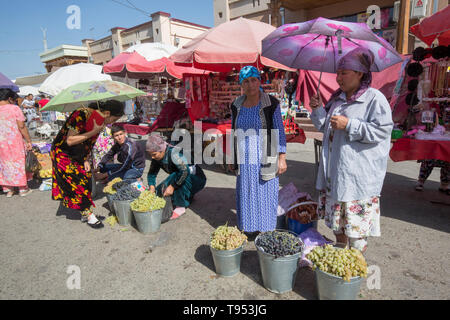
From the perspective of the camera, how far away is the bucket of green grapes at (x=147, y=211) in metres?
3.42

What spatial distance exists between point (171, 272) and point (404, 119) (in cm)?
397

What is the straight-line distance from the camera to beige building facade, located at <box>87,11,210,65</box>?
18703mm

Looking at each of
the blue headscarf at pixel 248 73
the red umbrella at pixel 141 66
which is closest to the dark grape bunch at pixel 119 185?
the blue headscarf at pixel 248 73

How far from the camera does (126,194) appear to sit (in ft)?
12.2

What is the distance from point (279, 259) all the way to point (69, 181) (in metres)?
2.93

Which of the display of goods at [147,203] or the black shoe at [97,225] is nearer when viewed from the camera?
the display of goods at [147,203]

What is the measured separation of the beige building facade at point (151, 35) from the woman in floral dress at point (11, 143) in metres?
14.3

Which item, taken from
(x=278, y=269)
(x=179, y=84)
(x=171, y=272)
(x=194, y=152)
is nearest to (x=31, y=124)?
(x=179, y=84)

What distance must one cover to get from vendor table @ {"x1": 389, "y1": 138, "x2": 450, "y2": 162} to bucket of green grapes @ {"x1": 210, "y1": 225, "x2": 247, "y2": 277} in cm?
253

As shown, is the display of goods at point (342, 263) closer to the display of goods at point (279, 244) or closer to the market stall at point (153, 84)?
the display of goods at point (279, 244)

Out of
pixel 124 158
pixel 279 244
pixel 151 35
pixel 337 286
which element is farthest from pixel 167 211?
pixel 151 35

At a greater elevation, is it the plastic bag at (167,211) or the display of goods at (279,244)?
the display of goods at (279,244)

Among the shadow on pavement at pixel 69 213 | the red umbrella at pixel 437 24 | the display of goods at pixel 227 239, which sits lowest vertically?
the shadow on pavement at pixel 69 213
